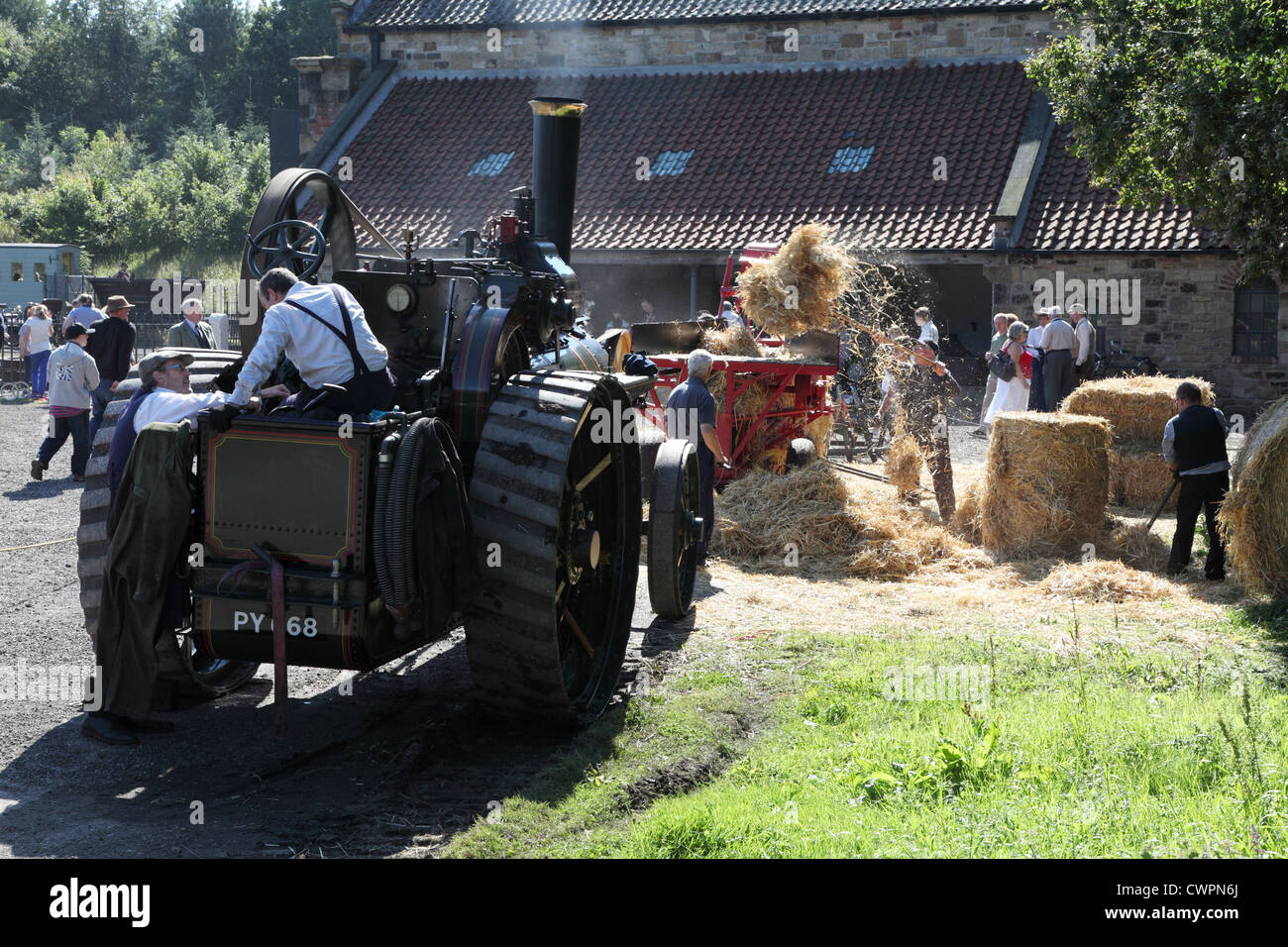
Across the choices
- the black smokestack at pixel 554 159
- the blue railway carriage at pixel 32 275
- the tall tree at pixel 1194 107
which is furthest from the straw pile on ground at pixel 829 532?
the blue railway carriage at pixel 32 275

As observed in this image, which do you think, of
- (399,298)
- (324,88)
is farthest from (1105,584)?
(324,88)

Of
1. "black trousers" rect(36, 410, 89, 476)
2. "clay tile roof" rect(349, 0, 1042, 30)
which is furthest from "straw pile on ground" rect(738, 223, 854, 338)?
"clay tile roof" rect(349, 0, 1042, 30)

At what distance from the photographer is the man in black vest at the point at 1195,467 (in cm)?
1038

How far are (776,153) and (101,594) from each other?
2135 centimetres

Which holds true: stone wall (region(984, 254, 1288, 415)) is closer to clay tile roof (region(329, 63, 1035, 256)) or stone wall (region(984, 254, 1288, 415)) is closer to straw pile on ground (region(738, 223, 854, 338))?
clay tile roof (region(329, 63, 1035, 256))

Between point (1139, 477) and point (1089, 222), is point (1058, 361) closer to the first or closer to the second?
point (1139, 477)

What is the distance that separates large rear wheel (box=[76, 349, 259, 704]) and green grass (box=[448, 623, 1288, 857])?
5.58 feet

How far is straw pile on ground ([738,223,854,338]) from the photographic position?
13078mm

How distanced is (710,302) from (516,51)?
844 cm

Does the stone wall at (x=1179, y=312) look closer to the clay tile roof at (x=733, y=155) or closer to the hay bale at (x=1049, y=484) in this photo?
the clay tile roof at (x=733, y=155)

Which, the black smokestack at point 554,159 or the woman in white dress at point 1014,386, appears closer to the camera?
the black smokestack at point 554,159

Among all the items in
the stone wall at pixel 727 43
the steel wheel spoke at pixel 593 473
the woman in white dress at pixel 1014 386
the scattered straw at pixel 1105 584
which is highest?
the stone wall at pixel 727 43

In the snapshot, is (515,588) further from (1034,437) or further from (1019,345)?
(1019,345)

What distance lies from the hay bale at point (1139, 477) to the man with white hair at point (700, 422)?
521cm
